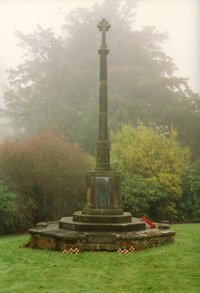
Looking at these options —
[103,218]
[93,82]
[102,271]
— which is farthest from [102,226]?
[93,82]

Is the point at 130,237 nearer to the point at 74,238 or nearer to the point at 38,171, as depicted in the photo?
the point at 74,238

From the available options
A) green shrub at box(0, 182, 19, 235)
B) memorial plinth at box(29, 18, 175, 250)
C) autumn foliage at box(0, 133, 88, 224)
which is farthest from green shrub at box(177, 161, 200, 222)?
green shrub at box(0, 182, 19, 235)

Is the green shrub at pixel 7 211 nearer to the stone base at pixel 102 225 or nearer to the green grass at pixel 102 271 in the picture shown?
the stone base at pixel 102 225

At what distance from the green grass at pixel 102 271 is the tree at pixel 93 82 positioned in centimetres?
1781

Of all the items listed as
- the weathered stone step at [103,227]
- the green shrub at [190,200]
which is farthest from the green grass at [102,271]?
the green shrub at [190,200]

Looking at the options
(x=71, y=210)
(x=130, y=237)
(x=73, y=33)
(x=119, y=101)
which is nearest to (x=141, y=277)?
(x=130, y=237)

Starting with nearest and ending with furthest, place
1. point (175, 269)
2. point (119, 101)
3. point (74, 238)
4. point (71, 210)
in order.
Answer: point (175, 269)
point (74, 238)
point (71, 210)
point (119, 101)

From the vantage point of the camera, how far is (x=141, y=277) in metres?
8.45

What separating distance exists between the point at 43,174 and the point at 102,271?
820cm

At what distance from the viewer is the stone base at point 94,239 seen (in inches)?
454

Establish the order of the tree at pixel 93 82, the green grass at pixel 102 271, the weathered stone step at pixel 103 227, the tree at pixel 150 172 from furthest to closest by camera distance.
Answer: the tree at pixel 93 82 < the tree at pixel 150 172 < the weathered stone step at pixel 103 227 < the green grass at pixel 102 271

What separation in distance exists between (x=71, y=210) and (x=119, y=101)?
13914 millimetres

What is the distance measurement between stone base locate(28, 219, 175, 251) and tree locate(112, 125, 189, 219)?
267 inches

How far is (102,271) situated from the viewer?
913cm
